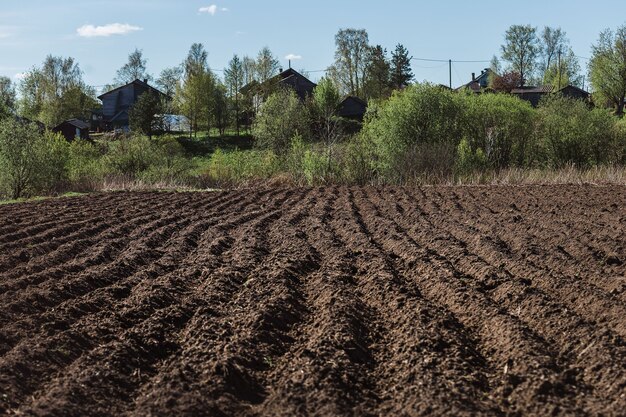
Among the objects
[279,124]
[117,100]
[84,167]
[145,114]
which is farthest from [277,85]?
[84,167]

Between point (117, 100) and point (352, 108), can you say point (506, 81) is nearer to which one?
point (352, 108)

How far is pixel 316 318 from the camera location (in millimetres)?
7613

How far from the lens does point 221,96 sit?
71.6 metres

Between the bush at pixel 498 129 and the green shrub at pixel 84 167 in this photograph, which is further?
the bush at pixel 498 129

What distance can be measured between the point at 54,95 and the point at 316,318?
87.6m

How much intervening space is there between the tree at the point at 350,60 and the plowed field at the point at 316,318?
7406cm

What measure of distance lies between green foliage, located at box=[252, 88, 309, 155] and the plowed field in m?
33.4

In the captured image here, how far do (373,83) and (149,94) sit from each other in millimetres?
25370

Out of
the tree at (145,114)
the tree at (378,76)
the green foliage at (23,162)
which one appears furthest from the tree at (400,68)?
the green foliage at (23,162)

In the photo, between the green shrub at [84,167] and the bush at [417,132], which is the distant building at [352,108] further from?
the bush at [417,132]

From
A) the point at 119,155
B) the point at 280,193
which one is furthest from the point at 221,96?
the point at 280,193

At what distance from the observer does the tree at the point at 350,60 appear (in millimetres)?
86375

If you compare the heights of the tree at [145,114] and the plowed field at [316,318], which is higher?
the tree at [145,114]

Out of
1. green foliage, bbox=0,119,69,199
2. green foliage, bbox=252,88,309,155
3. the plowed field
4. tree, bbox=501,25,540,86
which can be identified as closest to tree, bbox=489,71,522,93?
tree, bbox=501,25,540,86
